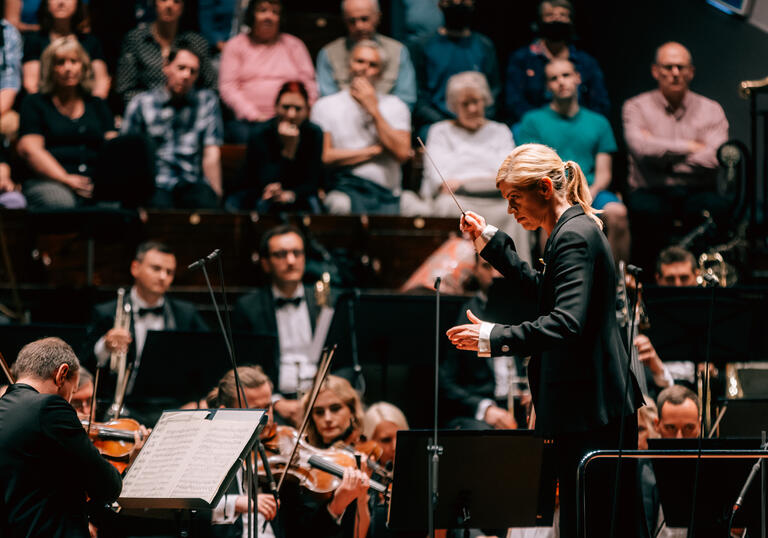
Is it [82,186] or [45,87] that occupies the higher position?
[45,87]

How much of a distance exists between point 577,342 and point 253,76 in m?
4.97

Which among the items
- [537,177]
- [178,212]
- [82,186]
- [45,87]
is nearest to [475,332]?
[537,177]

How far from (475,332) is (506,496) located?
35.4 inches

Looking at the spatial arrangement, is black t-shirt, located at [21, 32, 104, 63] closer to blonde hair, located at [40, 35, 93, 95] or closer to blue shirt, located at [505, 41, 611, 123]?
blonde hair, located at [40, 35, 93, 95]

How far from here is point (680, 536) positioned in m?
4.75

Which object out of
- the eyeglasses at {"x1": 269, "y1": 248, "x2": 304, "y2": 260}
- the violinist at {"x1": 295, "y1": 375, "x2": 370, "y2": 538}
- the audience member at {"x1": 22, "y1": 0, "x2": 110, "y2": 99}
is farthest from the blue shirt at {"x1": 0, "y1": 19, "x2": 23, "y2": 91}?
the violinist at {"x1": 295, "y1": 375, "x2": 370, "y2": 538}

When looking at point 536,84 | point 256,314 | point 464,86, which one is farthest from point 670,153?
point 256,314

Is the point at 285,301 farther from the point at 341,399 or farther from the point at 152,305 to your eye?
the point at 341,399

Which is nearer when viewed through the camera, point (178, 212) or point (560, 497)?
point (560, 497)

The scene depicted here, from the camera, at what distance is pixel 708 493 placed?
13.7 ft

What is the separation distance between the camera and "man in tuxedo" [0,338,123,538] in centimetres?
348

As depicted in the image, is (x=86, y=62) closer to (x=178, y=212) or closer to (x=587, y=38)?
(x=178, y=212)

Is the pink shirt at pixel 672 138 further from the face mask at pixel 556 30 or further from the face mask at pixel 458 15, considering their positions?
the face mask at pixel 458 15

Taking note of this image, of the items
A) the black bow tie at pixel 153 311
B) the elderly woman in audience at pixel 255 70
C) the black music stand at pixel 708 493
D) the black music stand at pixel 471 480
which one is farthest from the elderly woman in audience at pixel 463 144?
the black music stand at pixel 471 480
